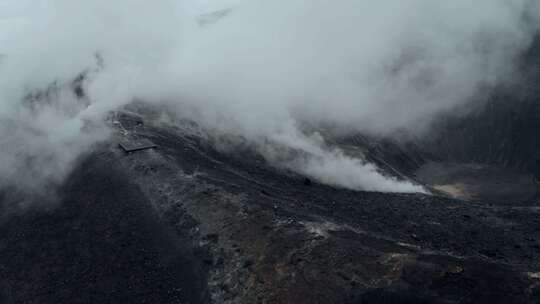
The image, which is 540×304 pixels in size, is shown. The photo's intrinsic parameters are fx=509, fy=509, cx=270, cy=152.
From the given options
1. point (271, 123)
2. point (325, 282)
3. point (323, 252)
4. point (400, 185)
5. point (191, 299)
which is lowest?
point (191, 299)

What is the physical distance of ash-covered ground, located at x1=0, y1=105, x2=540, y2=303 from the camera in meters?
35.0

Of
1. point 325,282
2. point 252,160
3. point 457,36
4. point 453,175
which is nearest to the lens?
point 325,282

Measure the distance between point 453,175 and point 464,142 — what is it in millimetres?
15072

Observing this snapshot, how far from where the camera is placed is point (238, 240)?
39.9 meters

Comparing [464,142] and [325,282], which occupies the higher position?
[464,142]

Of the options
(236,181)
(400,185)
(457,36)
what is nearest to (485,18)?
(457,36)

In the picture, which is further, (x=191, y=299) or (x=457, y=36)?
(x=457, y=36)

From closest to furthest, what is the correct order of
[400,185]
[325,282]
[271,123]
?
[325,282] < [400,185] < [271,123]

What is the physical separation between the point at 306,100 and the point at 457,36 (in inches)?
1600

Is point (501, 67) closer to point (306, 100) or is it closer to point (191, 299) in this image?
point (306, 100)

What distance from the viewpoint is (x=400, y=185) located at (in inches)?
2687

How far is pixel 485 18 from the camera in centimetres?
10688

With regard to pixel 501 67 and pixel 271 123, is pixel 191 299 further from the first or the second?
pixel 501 67

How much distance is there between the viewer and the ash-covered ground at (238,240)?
35.0 m
